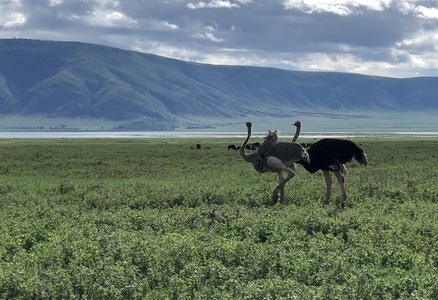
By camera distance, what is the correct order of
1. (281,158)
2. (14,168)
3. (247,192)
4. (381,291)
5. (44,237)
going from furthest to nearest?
(14,168) → (247,192) → (281,158) → (44,237) → (381,291)

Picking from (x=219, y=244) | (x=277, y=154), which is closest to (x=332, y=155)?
(x=277, y=154)

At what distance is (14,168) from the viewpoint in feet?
108

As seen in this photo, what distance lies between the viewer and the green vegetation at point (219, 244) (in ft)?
30.7

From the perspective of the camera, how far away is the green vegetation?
368 inches

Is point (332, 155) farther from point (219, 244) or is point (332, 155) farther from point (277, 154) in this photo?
point (219, 244)

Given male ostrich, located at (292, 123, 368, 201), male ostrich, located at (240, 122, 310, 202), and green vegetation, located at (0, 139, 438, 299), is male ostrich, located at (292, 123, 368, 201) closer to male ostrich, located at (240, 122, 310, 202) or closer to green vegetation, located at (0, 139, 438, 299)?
male ostrich, located at (240, 122, 310, 202)

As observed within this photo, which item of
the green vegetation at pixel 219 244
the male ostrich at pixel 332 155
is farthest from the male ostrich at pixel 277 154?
the green vegetation at pixel 219 244

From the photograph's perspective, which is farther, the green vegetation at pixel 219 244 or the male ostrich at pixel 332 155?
the male ostrich at pixel 332 155

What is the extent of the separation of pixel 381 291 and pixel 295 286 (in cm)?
117

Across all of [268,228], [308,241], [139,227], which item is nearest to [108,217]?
[139,227]

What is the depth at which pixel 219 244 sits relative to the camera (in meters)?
11.7

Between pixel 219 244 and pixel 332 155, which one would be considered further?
pixel 332 155

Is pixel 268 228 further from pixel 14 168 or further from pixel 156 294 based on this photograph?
pixel 14 168

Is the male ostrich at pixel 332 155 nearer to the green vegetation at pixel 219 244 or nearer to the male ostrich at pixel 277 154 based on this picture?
the male ostrich at pixel 277 154
